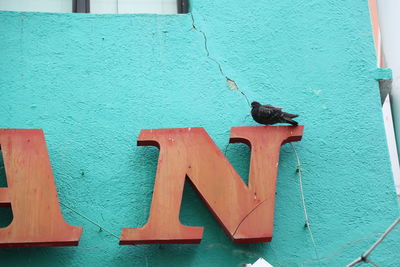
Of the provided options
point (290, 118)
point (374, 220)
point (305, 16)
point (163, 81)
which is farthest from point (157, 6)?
point (374, 220)

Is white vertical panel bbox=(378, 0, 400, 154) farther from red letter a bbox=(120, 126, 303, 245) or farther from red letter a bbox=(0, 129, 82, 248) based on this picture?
red letter a bbox=(0, 129, 82, 248)

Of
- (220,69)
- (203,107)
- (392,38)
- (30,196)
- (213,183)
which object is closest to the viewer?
(30,196)

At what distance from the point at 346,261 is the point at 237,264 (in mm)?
783

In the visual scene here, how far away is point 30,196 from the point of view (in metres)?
4.23

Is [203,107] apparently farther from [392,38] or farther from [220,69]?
[392,38]

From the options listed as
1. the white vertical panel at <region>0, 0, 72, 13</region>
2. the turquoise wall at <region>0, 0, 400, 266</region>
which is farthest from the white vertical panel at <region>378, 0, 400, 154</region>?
the white vertical panel at <region>0, 0, 72, 13</region>

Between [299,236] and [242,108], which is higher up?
[242,108]

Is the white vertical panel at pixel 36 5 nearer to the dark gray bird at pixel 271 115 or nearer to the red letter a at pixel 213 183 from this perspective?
the red letter a at pixel 213 183

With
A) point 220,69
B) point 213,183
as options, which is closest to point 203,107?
point 220,69

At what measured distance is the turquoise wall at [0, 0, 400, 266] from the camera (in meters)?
4.42

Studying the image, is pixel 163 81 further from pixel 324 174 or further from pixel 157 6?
pixel 324 174

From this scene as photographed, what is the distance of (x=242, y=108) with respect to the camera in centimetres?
486

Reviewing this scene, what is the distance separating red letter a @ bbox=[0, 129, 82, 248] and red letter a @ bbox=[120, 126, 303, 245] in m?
0.46

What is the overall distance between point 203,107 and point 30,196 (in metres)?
1.48
